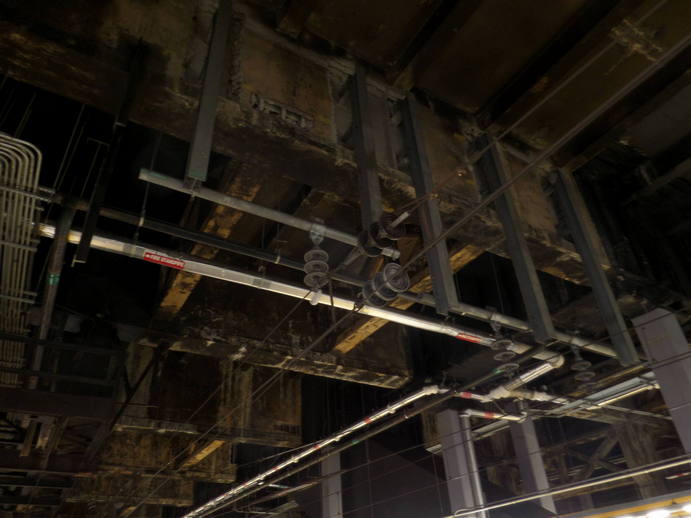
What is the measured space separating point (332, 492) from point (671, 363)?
7.58m

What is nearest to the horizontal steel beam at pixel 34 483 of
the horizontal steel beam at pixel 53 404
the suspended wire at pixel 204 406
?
the suspended wire at pixel 204 406

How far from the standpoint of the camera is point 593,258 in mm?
4652

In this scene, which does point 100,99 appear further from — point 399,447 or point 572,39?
point 399,447

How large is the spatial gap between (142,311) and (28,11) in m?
3.33

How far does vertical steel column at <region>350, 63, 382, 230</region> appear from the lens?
137 inches

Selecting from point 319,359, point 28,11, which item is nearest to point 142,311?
point 319,359

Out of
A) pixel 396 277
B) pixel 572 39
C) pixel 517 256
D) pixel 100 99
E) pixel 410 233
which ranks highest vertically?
pixel 572 39

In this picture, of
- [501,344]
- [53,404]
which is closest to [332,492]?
[53,404]

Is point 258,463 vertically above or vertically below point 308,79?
below

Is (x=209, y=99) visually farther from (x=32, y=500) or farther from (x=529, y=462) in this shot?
(x=32, y=500)

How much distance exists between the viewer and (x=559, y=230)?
4.88 metres

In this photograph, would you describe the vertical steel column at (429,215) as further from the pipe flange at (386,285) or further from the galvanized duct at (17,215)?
the galvanized duct at (17,215)

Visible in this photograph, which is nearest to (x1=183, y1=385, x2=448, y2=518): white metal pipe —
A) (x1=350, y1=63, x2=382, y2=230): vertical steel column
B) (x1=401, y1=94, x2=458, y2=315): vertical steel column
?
(x1=401, y1=94, x2=458, y2=315): vertical steel column

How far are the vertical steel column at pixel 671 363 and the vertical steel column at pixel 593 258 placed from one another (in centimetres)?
98
